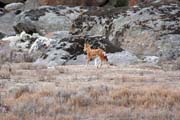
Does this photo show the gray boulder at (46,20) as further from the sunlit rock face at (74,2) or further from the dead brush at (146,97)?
the dead brush at (146,97)

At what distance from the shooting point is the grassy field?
407 inches

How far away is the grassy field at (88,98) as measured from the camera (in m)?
10.3

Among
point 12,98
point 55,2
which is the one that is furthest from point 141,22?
point 55,2

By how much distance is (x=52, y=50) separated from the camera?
80.6 ft

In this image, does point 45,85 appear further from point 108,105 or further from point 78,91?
point 108,105

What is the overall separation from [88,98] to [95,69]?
7496 mm

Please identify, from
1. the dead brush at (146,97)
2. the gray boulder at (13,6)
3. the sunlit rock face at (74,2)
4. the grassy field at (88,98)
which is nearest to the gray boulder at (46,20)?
the sunlit rock face at (74,2)

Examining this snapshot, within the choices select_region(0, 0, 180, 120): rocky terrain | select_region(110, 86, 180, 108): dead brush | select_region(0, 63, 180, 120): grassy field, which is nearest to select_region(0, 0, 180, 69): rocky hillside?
select_region(0, 0, 180, 120): rocky terrain

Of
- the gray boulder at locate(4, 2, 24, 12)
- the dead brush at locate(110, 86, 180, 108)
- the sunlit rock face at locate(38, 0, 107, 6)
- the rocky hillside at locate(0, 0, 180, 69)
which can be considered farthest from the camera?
the gray boulder at locate(4, 2, 24, 12)

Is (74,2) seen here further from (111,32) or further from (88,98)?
(88,98)

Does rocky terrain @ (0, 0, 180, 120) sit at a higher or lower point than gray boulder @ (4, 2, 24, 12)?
higher

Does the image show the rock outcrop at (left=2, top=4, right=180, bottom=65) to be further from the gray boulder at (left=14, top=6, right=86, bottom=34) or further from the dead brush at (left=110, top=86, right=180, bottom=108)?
the dead brush at (left=110, top=86, right=180, bottom=108)

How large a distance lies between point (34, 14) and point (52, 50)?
14.7 metres

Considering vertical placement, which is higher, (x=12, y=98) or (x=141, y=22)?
(x=12, y=98)
